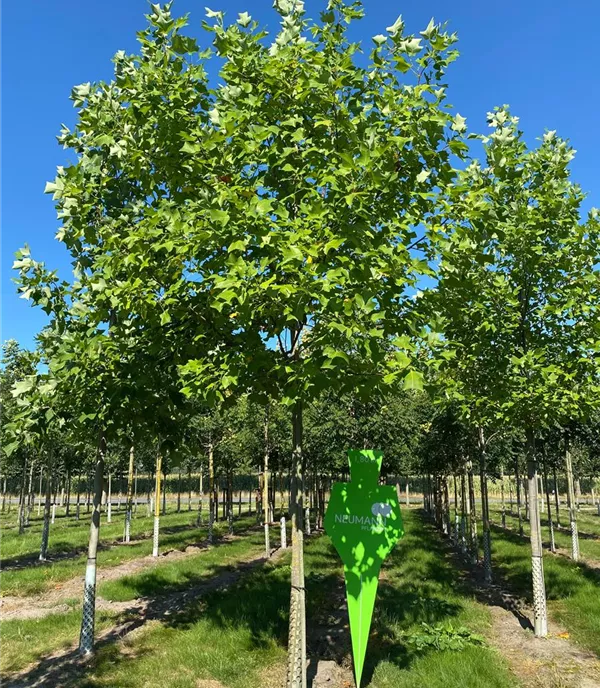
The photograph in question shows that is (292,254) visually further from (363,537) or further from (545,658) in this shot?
(545,658)

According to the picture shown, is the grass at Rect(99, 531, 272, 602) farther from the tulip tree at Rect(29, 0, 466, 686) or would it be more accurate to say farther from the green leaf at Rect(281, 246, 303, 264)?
the green leaf at Rect(281, 246, 303, 264)

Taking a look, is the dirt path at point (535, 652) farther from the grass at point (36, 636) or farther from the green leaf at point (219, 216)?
the green leaf at point (219, 216)

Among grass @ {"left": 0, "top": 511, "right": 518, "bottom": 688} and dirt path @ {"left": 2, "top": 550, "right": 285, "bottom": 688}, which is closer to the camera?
grass @ {"left": 0, "top": 511, "right": 518, "bottom": 688}

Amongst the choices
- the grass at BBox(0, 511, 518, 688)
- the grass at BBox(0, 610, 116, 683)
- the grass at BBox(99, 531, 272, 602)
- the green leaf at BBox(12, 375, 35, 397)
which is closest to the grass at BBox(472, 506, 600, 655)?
the grass at BBox(0, 511, 518, 688)

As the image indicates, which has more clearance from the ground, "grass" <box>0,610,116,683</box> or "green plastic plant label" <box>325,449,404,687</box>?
"green plastic plant label" <box>325,449,404,687</box>

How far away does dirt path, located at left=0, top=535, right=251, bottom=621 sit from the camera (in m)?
12.0

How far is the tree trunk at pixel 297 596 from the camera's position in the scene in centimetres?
663

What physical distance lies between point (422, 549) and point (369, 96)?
19.3 metres

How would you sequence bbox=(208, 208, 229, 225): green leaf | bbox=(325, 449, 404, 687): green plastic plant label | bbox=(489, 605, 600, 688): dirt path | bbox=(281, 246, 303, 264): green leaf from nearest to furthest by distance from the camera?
bbox=(281, 246, 303, 264): green leaf → bbox=(208, 208, 229, 225): green leaf → bbox=(325, 449, 404, 687): green plastic plant label → bbox=(489, 605, 600, 688): dirt path

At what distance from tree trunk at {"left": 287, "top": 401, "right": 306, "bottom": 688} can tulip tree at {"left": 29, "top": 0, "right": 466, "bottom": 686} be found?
22 mm

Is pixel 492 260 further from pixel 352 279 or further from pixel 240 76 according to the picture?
pixel 240 76

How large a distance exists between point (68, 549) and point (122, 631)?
14.2 meters

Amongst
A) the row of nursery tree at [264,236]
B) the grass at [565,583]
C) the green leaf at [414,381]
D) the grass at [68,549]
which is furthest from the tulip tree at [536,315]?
the grass at [68,549]

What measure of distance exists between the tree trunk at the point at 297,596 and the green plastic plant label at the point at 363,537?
65cm
